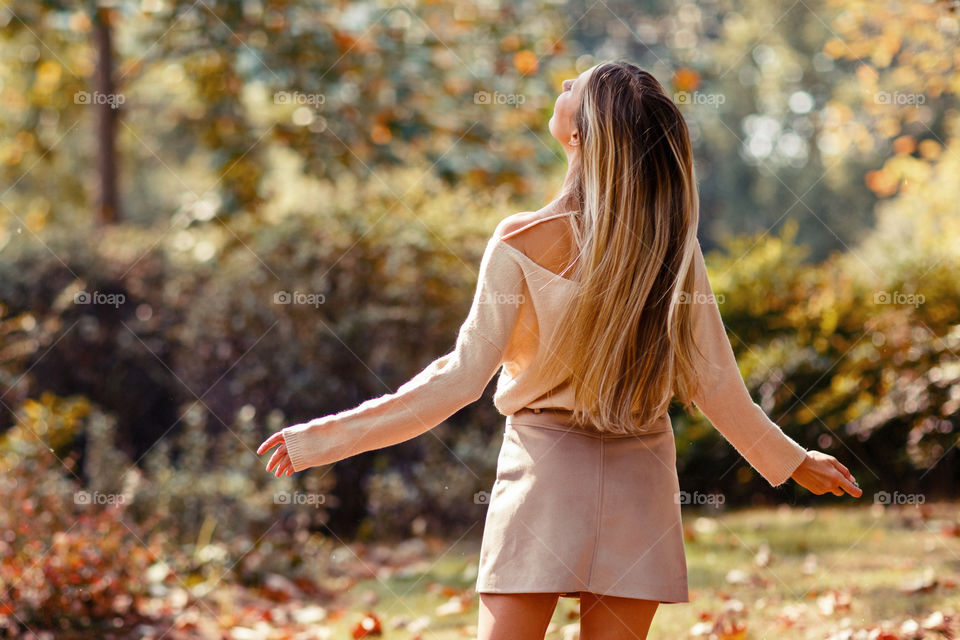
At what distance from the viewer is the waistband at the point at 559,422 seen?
1978 millimetres

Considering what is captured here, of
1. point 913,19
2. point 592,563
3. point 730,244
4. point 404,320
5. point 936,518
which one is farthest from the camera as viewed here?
point 913,19

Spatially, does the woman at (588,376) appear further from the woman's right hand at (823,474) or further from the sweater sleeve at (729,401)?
the woman's right hand at (823,474)

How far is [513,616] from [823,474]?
0.83 meters

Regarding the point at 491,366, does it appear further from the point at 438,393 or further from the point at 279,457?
the point at 279,457

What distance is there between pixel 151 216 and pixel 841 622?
21.1 metres

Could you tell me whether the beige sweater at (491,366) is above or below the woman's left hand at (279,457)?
above

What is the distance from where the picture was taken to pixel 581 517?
75.9 inches

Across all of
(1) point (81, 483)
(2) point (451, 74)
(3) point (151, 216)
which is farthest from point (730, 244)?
(3) point (151, 216)

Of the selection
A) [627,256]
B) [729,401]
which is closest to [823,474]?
[729,401]

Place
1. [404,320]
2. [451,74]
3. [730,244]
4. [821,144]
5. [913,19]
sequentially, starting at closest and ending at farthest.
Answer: [404,320]
[730,244]
[913,19]
[451,74]
[821,144]

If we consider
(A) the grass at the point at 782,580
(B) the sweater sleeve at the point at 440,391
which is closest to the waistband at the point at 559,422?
(B) the sweater sleeve at the point at 440,391

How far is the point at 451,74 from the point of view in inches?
341

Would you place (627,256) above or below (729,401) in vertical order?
above

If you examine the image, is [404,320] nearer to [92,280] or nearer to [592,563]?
[92,280]
